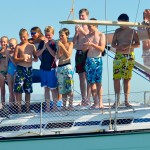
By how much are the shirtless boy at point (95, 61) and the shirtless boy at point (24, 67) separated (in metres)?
1.11

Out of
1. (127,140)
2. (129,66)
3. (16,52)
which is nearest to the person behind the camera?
(127,140)

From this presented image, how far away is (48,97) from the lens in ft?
33.1

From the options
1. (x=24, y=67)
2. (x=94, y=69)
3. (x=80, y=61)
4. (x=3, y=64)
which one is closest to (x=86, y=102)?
(x=94, y=69)

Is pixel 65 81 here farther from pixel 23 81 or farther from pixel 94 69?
pixel 23 81

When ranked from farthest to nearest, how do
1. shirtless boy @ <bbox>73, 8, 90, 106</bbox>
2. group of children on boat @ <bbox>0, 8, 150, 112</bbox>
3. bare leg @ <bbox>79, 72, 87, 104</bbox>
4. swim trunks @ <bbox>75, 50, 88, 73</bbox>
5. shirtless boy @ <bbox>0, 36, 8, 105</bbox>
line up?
shirtless boy @ <bbox>0, 36, 8, 105</bbox>
swim trunks @ <bbox>75, 50, 88, 73</bbox>
bare leg @ <bbox>79, 72, 87, 104</bbox>
shirtless boy @ <bbox>73, 8, 90, 106</bbox>
group of children on boat @ <bbox>0, 8, 150, 112</bbox>

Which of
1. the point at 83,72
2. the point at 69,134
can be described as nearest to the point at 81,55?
the point at 83,72

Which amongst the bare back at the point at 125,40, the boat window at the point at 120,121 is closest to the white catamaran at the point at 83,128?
the boat window at the point at 120,121

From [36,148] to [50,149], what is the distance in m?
0.24

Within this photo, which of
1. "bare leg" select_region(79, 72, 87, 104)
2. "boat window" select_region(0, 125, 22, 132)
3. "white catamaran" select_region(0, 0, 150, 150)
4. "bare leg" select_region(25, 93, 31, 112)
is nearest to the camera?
"white catamaran" select_region(0, 0, 150, 150)

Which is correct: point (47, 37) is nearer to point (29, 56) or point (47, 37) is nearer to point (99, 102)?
point (29, 56)

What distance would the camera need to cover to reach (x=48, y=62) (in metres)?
10.0

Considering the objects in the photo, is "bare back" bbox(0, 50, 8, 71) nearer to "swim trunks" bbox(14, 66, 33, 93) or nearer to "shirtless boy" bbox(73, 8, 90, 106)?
"swim trunks" bbox(14, 66, 33, 93)

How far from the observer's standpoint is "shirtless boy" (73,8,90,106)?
9797 mm

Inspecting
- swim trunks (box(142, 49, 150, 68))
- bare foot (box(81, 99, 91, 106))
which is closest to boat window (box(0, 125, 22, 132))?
bare foot (box(81, 99, 91, 106))
